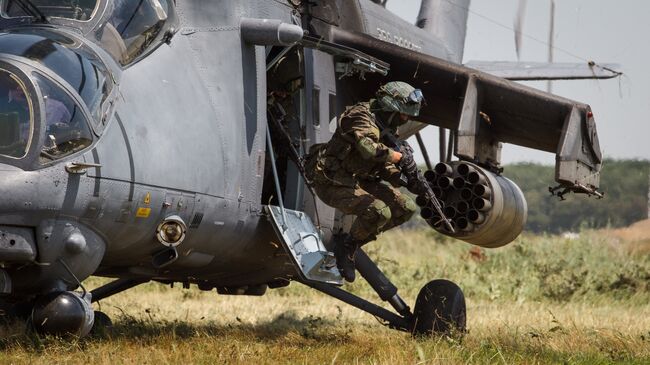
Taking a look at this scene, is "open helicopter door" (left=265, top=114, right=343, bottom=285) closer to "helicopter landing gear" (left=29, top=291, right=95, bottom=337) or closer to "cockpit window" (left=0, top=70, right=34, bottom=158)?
"helicopter landing gear" (left=29, top=291, right=95, bottom=337)

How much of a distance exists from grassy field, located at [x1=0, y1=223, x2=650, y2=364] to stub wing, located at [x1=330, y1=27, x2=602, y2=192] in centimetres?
146

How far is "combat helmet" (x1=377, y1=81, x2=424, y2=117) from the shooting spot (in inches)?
378

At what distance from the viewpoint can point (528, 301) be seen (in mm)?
15344

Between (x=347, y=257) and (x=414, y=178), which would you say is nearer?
(x=414, y=178)

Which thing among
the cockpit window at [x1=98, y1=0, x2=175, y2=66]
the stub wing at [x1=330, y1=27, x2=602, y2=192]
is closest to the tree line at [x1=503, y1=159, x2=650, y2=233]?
the stub wing at [x1=330, y1=27, x2=602, y2=192]

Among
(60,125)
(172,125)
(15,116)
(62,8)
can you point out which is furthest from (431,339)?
(15,116)

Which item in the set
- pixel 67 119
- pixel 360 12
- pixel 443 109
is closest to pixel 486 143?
pixel 443 109

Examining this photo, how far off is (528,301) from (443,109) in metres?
4.90

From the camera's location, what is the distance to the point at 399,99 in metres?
9.62

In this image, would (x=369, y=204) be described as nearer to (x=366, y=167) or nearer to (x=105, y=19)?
(x=366, y=167)

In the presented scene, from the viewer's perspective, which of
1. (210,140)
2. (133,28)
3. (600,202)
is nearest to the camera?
(133,28)

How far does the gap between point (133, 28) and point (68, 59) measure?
34.7 inches

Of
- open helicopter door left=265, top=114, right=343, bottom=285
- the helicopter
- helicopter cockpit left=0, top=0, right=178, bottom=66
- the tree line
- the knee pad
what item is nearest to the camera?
the helicopter

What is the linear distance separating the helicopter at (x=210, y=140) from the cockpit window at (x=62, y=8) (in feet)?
0.05
